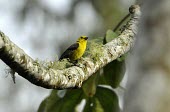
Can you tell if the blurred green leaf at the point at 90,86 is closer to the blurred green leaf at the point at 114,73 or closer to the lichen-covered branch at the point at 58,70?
the blurred green leaf at the point at 114,73

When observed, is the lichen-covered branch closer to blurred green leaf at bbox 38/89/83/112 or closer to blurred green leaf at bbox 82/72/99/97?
blurred green leaf at bbox 82/72/99/97

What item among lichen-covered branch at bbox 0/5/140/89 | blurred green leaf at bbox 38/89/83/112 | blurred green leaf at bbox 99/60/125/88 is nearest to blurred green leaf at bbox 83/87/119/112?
blurred green leaf at bbox 38/89/83/112

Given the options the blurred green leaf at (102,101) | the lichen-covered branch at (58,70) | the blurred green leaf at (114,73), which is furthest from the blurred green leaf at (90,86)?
the lichen-covered branch at (58,70)

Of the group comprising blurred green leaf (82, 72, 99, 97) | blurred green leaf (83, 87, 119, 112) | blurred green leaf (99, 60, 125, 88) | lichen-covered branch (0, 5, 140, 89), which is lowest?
blurred green leaf (83, 87, 119, 112)

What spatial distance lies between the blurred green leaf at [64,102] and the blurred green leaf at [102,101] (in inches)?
2.7

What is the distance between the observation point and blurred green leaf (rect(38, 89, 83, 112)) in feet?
9.73

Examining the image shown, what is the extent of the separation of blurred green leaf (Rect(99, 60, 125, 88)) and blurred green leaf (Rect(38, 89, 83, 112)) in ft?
0.85

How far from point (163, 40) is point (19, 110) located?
895cm

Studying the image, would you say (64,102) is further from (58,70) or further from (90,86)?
(58,70)

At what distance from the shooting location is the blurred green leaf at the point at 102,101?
2.96 meters

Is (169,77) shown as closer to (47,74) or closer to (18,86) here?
(47,74)

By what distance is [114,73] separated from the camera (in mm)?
2729

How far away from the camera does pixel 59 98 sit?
301cm

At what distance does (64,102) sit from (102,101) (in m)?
0.24
